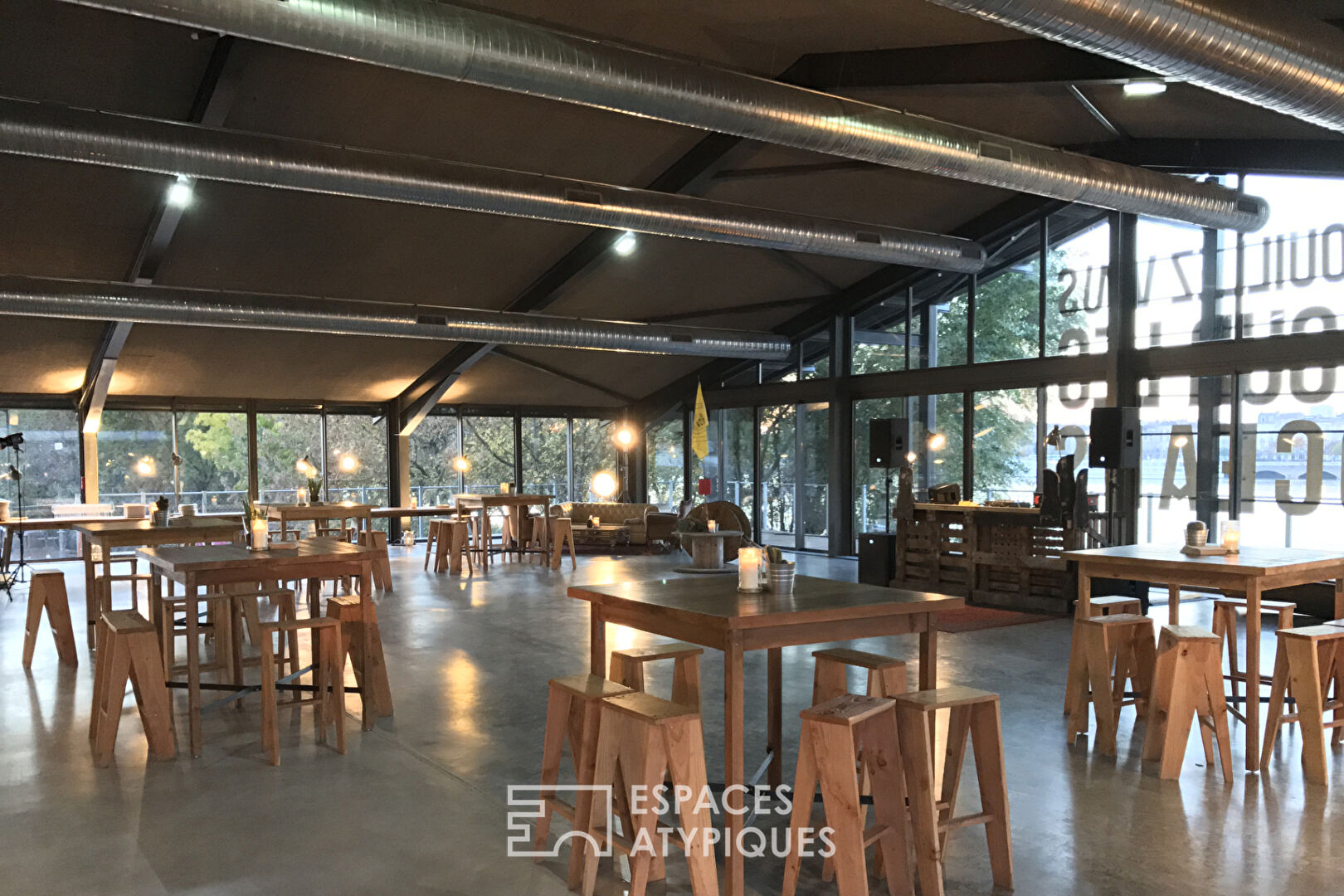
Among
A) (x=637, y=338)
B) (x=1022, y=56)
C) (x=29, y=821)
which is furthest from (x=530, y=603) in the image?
(x=1022, y=56)

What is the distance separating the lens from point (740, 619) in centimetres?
298

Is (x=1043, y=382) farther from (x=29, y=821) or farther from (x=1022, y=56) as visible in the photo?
(x=29, y=821)

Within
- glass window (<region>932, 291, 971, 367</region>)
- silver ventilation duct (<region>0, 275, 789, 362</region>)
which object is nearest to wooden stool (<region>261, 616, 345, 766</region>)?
silver ventilation duct (<region>0, 275, 789, 362</region>)

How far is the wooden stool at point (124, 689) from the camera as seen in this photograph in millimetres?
4492

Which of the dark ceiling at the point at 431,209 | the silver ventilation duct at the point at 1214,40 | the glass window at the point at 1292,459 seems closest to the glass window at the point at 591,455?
the dark ceiling at the point at 431,209

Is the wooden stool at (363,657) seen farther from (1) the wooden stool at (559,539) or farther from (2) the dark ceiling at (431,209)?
(1) the wooden stool at (559,539)

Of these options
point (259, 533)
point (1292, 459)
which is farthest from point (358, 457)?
point (1292, 459)

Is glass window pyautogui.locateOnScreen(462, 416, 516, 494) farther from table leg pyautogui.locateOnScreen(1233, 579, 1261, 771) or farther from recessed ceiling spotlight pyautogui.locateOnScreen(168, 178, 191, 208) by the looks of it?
table leg pyautogui.locateOnScreen(1233, 579, 1261, 771)

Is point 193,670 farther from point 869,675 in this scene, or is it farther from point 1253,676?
point 1253,676

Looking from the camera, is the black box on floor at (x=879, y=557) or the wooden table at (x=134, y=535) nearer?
the wooden table at (x=134, y=535)

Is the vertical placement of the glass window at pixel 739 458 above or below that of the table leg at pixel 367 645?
above

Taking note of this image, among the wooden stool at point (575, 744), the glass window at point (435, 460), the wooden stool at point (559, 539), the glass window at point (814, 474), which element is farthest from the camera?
the glass window at point (435, 460)

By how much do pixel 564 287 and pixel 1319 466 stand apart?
26.9ft

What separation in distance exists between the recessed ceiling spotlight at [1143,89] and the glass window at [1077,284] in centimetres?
277
